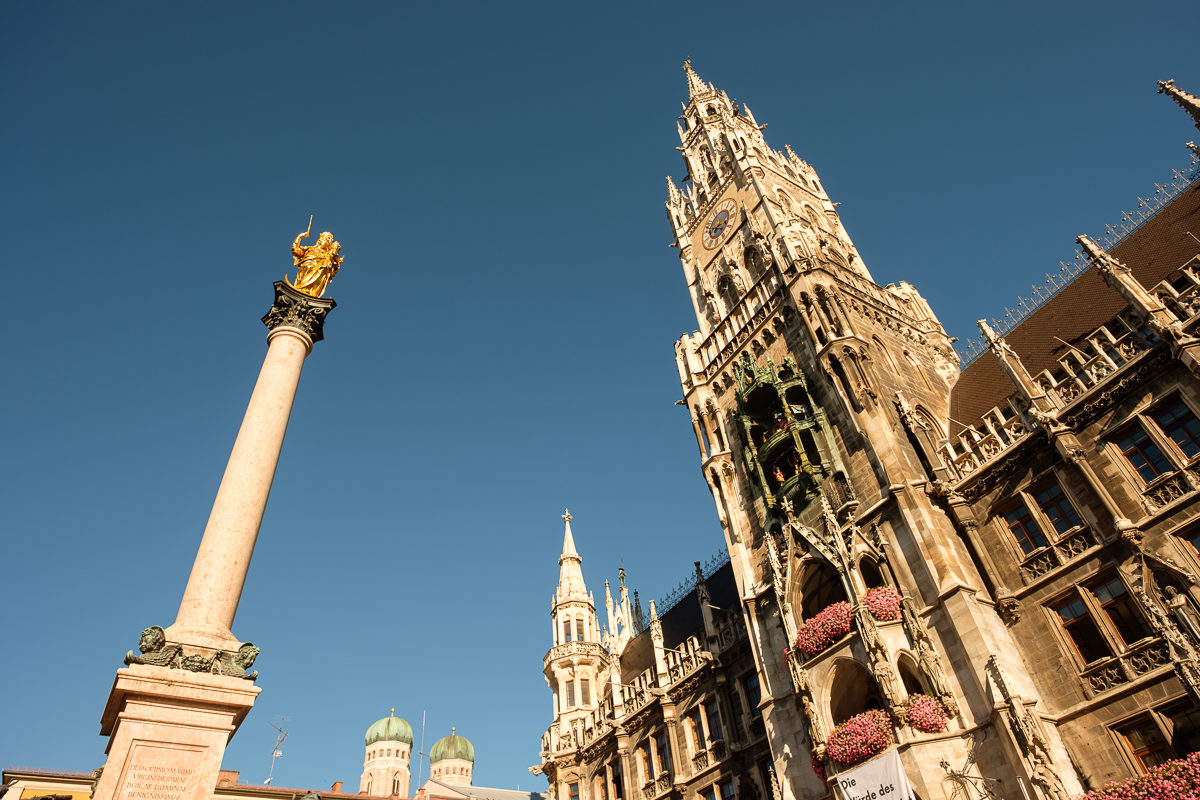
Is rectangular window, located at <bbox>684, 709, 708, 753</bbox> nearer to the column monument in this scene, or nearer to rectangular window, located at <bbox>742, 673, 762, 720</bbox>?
rectangular window, located at <bbox>742, 673, 762, 720</bbox>

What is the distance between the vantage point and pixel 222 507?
41.3 feet

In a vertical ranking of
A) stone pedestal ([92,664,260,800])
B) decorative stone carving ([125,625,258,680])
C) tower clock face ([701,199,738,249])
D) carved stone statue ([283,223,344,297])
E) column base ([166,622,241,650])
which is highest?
tower clock face ([701,199,738,249])

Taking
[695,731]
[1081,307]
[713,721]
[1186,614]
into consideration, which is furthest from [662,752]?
[1081,307]

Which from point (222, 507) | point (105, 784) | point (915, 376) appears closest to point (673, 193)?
point (915, 376)

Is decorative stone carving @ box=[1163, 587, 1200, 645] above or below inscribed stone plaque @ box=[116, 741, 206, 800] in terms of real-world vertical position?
above

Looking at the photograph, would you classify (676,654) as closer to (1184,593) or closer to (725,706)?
(725,706)

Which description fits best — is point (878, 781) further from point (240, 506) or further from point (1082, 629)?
point (240, 506)

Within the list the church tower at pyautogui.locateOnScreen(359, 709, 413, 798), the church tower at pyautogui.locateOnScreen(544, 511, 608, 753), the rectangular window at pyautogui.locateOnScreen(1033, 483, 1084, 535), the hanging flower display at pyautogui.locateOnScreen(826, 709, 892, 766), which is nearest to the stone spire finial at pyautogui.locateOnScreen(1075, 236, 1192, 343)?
the rectangular window at pyautogui.locateOnScreen(1033, 483, 1084, 535)

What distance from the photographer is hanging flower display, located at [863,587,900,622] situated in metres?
21.2

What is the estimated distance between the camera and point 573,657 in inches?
1676

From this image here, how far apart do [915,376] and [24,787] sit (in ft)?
144

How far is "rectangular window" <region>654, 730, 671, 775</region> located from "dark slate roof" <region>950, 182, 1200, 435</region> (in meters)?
17.6

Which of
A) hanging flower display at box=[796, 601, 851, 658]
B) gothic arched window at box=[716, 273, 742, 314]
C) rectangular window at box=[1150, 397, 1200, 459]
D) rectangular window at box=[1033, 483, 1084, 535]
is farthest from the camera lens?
gothic arched window at box=[716, 273, 742, 314]

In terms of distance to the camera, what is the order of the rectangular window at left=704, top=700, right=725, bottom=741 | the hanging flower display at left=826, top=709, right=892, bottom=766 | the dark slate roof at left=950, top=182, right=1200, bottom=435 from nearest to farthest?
the hanging flower display at left=826, top=709, right=892, bottom=766 < the dark slate roof at left=950, top=182, right=1200, bottom=435 < the rectangular window at left=704, top=700, right=725, bottom=741
